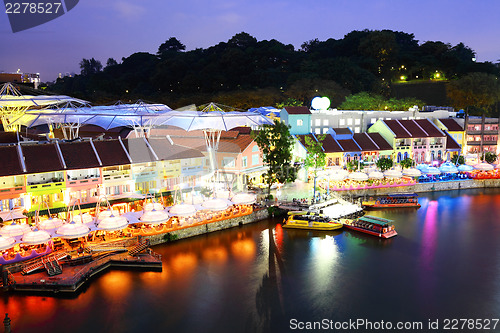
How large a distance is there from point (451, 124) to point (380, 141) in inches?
453

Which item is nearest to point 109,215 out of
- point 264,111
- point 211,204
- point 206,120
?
point 211,204

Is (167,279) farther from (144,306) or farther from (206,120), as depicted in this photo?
(206,120)

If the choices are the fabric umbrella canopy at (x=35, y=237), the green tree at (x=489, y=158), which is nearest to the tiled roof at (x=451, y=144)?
the green tree at (x=489, y=158)

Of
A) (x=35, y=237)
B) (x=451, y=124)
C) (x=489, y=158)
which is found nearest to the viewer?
(x=35, y=237)

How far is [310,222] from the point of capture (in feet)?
96.9

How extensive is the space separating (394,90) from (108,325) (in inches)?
2843

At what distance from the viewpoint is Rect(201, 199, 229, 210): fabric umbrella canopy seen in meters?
28.5

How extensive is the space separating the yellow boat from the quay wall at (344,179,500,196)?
821cm

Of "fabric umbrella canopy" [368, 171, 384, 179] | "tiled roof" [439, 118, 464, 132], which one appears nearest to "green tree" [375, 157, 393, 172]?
"fabric umbrella canopy" [368, 171, 384, 179]

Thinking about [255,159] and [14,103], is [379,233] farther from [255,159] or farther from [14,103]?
[14,103]

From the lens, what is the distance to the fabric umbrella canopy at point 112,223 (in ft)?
79.8

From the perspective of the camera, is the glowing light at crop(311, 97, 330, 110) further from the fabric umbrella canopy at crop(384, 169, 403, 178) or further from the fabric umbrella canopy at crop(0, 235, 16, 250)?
the fabric umbrella canopy at crop(0, 235, 16, 250)
